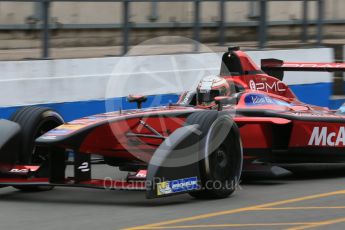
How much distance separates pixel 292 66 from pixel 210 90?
Answer: 2.07 meters

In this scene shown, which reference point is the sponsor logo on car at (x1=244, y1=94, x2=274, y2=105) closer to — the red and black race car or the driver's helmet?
the red and black race car

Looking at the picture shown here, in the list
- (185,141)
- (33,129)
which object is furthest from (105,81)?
(185,141)

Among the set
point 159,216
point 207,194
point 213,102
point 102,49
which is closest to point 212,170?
point 207,194

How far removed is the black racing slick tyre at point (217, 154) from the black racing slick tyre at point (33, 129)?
169 centimetres

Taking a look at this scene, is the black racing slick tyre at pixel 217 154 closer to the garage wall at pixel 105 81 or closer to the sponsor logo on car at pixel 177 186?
the sponsor logo on car at pixel 177 186

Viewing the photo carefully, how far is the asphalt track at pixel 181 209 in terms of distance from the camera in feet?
24.6

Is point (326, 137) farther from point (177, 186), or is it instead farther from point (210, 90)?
point (177, 186)

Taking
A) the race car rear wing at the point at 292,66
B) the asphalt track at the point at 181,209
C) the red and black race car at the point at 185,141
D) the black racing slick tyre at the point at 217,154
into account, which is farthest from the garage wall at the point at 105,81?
the black racing slick tyre at the point at 217,154

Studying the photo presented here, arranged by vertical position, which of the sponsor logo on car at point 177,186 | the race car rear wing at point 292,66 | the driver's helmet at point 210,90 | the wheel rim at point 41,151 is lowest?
the sponsor logo on car at point 177,186

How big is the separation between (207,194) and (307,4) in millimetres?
8818

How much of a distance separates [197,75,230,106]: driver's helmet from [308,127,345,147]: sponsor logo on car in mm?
1195

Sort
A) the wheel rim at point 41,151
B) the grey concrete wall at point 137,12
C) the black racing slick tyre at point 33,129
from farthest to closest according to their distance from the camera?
the grey concrete wall at point 137,12 → the wheel rim at point 41,151 → the black racing slick tyre at point 33,129

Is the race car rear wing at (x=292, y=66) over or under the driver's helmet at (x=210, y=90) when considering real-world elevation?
over

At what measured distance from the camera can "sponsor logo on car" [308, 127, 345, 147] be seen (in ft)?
33.5
